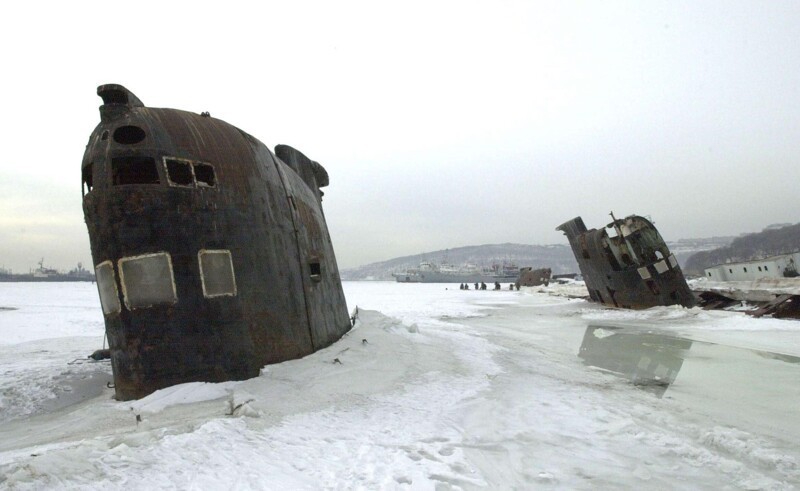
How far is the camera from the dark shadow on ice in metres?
7.58

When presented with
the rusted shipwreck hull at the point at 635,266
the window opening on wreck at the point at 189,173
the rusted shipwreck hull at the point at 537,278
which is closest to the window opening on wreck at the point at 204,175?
the window opening on wreck at the point at 189,173

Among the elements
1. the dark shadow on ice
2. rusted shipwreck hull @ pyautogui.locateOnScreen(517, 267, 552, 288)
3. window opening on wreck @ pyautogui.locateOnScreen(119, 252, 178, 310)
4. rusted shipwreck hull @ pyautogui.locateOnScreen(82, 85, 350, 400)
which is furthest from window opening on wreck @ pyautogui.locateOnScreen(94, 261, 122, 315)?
rusted shipwreck hull @ pyautogui.locateOnScreen(517, 267, 552, 288)

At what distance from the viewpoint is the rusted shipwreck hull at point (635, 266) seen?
2006 centimetres

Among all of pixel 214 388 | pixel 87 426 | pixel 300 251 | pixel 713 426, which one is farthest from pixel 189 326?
pixel 713 426

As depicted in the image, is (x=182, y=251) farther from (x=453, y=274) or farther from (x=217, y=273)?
(x=453, y=274)

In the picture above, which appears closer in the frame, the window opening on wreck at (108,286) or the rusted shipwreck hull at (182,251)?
the rusted shipwreck hull at (182,251)

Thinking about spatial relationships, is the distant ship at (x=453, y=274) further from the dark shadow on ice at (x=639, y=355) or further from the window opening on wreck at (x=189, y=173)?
the window opening on wreck at (x=189, y=173)

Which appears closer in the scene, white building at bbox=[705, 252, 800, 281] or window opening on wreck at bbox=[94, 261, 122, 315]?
window opening on wreck at bbox=[94, 261, 122, 315]

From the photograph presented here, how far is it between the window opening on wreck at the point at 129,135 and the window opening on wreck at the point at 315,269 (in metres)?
3.47

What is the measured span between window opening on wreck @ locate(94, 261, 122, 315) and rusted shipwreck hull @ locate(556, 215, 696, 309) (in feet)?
69.7

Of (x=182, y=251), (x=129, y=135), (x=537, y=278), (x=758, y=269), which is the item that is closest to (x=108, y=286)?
(x=182, y=251)

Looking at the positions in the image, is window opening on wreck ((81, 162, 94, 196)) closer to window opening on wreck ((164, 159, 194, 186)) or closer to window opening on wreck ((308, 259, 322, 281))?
window opening on wreck ((164, 159, 194, 186))

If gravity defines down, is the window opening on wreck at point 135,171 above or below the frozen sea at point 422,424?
above

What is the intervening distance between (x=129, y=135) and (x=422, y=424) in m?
5.71
